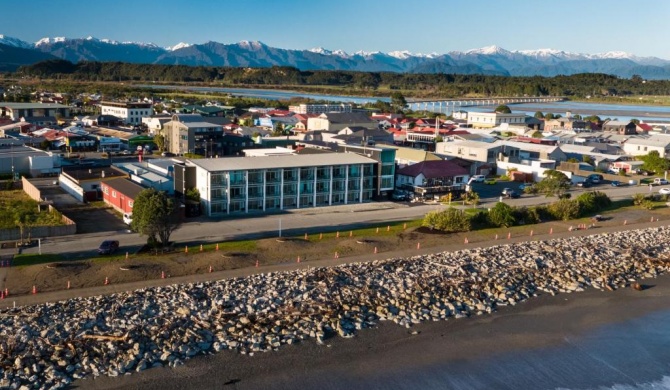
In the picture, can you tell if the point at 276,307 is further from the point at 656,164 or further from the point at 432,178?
the point at 656,164

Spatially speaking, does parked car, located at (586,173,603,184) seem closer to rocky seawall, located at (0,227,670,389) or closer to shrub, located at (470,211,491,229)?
shrub, located at (470,211,491,229)

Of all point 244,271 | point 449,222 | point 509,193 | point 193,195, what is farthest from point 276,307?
point 509,193

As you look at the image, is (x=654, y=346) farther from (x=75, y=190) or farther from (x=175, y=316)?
(x=75, y=190)

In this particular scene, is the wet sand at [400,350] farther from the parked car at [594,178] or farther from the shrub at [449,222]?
the parked car at [594,178]

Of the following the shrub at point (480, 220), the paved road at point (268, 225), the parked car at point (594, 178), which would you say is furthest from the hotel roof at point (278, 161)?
the parked car at point (594, 178)

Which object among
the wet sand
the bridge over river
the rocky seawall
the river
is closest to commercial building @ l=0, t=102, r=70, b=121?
the river
